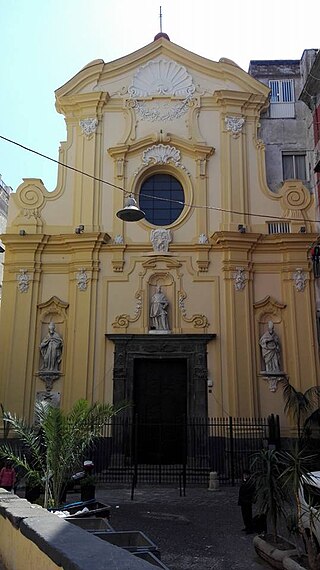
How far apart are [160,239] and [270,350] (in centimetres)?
485

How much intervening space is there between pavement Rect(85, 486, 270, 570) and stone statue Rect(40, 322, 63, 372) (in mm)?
4395

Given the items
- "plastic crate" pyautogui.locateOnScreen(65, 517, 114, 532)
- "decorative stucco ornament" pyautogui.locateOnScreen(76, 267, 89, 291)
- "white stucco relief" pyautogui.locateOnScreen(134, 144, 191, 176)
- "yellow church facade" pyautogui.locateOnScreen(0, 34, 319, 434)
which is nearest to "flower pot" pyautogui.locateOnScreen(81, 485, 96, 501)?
"plastic crate" pyautogui.locateOnScreen(65, 517, 114, 532)

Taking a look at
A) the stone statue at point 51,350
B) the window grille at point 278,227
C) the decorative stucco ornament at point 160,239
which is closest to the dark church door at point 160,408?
the stone statue at point 51,350

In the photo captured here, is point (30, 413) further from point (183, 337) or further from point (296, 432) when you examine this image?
point (296, 432)

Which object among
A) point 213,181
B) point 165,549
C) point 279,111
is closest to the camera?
point 165,549

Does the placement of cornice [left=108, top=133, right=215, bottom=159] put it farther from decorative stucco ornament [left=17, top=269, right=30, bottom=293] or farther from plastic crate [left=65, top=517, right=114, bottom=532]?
plastic crate [left=65, top=517, right=114, bottom=532]

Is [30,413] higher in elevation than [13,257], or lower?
lower

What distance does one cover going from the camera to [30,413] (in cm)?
1627

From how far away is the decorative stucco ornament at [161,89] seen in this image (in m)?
18.7

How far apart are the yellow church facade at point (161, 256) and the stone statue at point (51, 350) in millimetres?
34

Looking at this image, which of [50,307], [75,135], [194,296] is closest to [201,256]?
[194,296]

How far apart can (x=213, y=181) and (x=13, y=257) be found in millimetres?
6971

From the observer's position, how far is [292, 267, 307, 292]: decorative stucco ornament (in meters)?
17.0

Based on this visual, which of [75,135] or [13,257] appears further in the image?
[75,135]
